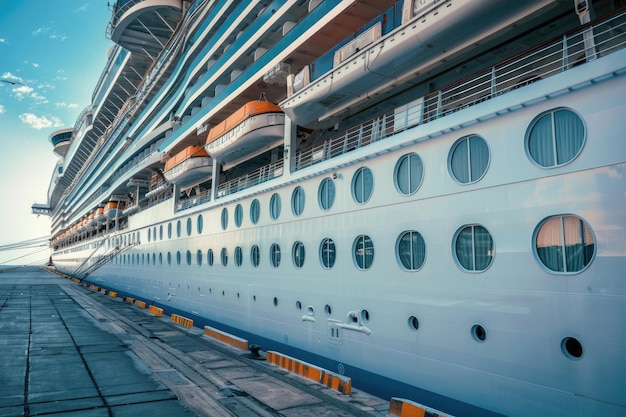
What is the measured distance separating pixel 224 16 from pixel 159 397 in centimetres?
1646

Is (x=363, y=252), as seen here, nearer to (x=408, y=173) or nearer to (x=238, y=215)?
(x=408, y=173)

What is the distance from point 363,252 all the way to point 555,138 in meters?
4.75

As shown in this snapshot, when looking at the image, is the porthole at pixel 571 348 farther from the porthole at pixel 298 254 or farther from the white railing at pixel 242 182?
the white railing at pixel 242 182

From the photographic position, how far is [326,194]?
452 inches

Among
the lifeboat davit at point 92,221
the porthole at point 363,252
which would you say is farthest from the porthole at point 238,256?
the lifeboat davit at point 92,221

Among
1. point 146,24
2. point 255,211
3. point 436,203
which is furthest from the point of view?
point 146,24

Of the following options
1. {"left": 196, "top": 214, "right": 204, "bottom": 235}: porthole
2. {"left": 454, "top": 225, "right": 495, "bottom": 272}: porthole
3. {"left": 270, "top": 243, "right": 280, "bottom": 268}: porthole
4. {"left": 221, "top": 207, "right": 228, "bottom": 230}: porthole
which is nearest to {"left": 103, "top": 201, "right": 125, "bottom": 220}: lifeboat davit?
{"left": 196, "top": 214, "right": 204, "bottom": 235}: porthole

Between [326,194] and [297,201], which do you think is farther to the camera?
[297,201]

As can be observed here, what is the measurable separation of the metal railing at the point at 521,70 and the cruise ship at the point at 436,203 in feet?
0.21

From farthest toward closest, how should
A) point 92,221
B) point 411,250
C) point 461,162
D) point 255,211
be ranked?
point 92,221
point 255,211
point 411,250
point 461,162

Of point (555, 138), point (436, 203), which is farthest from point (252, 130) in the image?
point (555, 138)

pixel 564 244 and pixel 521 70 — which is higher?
pixel 521 70

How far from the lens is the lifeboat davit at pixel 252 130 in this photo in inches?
564

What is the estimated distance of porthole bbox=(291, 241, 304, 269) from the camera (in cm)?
1213
